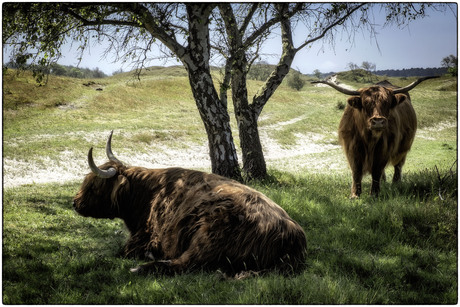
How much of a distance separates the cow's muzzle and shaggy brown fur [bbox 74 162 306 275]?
289cm

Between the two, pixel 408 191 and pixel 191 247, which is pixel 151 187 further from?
pixel 408 191

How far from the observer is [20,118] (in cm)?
2108

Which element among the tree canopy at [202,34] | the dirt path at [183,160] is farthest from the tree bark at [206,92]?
the dirt path at [183,160]

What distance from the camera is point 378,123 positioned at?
5973mm

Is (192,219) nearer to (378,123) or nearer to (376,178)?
(378,123)

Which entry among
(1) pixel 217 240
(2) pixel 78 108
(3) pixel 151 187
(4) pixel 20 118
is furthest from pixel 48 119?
(1) pixel 217 240

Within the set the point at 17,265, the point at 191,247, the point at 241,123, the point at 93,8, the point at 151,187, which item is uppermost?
the point at 93,8

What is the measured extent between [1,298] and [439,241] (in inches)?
196

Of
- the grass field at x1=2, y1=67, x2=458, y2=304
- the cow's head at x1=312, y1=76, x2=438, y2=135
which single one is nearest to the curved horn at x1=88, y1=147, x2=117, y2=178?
the grass field at x1=2, y1=67, x2=458, y2=304

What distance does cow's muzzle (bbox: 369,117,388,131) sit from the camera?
19.5ft

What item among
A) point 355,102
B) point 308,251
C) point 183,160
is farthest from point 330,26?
point 183,160

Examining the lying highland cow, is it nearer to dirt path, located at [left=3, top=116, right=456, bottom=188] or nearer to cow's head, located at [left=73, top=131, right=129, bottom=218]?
cow's head, located at [left=73, top=131, right=129, bottom=218]

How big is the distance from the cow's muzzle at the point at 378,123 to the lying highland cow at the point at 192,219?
114 inches

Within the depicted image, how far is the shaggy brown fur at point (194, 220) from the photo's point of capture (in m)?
3.65
